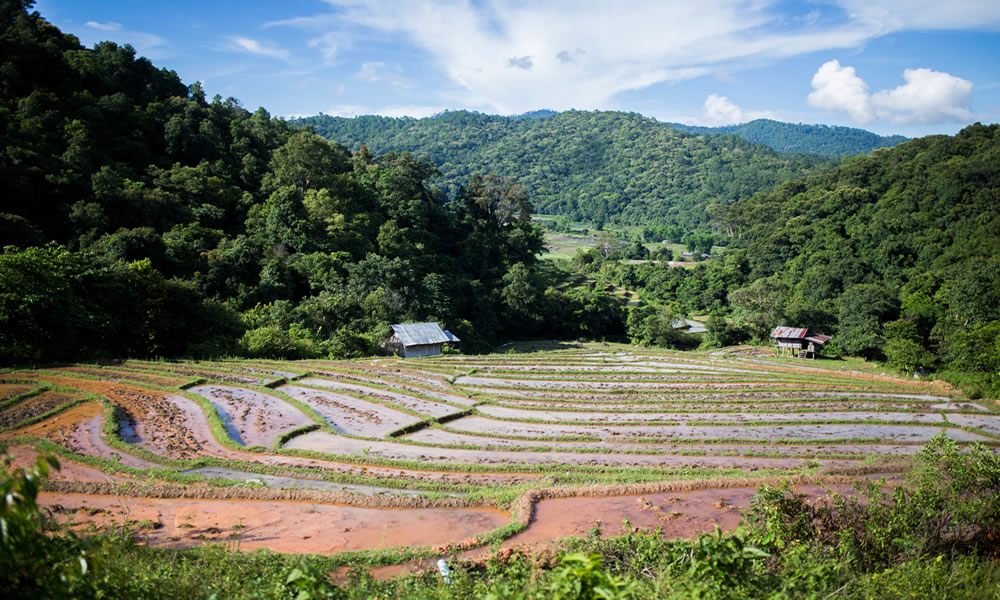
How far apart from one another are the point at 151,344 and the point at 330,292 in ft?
40.7

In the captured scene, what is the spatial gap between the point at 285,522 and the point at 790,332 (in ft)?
132

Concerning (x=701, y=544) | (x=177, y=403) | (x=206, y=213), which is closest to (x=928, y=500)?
(x=701, y=544)

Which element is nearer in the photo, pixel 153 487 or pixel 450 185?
pixel 153 487

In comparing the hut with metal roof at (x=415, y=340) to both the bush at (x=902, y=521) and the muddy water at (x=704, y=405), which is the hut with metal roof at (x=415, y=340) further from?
the bush at (x=902, y=521)

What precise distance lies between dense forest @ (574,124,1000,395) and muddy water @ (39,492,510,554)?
25.6m

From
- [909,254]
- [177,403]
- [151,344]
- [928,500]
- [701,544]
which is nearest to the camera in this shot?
[701,544]

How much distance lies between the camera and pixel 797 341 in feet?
135

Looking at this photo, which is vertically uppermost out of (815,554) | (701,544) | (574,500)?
(701,544)

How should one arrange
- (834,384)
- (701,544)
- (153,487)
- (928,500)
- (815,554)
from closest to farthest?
(701,544), (815,554), (928,500), (153,487), (834,384)

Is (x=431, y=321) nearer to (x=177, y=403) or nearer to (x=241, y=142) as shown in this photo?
(x=177, y=403)

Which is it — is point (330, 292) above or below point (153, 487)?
above

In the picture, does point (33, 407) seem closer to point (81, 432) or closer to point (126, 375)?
point (81, 432)

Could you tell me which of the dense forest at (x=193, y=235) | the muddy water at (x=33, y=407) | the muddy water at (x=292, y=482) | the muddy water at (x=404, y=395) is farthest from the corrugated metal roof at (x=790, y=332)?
the muddy water at (x=33, y=407)

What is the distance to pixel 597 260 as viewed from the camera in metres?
82.9
